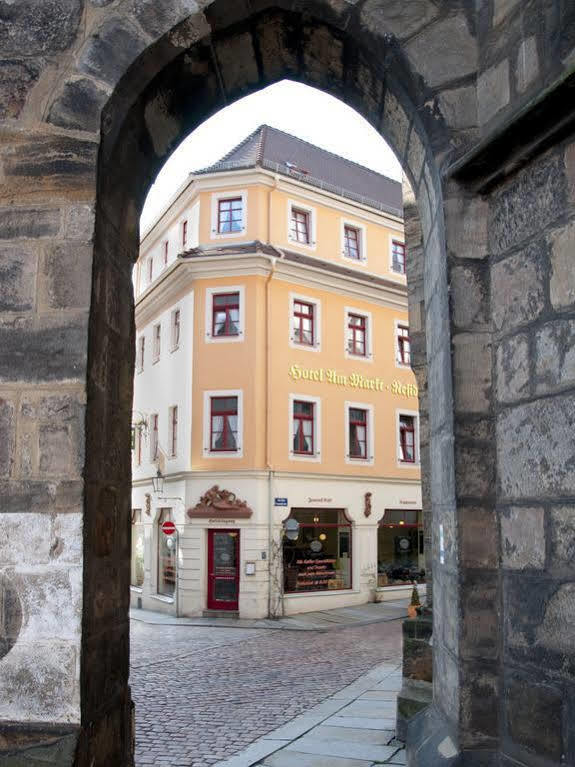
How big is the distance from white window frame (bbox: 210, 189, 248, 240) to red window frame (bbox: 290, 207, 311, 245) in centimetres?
142

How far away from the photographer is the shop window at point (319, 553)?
20.8m

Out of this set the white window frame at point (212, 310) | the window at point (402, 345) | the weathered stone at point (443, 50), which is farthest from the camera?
the window at point (402, 345)

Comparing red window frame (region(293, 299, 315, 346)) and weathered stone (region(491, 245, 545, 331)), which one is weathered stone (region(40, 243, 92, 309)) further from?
red window frame (region(293, 299, 315, 346))

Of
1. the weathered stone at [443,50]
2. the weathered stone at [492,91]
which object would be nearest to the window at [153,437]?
the weathered stone at [443,50]

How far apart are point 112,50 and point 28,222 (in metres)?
0.84

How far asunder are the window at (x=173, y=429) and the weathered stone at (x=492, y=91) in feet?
62.4

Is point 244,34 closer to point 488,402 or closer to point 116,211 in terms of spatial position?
point 116,211

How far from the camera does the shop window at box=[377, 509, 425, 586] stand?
75.6 feet

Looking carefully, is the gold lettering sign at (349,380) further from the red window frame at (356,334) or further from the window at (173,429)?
the window at (173,429)

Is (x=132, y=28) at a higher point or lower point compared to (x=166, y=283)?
lower

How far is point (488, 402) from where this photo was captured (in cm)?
312

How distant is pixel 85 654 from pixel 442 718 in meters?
1.47

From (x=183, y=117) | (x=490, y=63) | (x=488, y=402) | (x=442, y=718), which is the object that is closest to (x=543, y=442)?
(x=488, y=402)

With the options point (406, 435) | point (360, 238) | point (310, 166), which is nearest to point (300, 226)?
point (360, 238)
